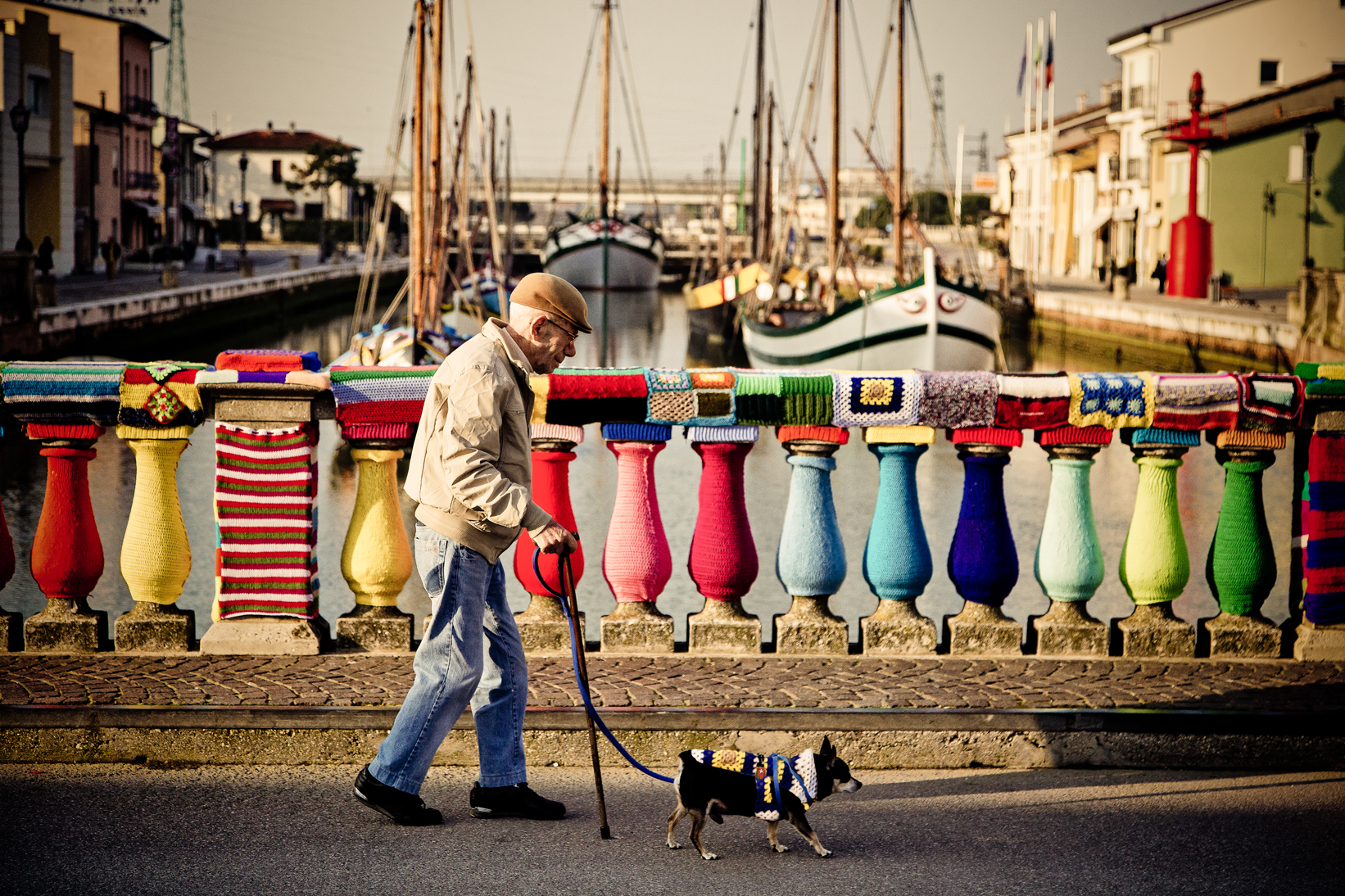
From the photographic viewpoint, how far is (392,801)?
424cm

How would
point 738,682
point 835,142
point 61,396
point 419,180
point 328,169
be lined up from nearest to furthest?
1. point 738,682
2. point 61,396
3. point 419,180
4. point 835,142
5. point 328,169

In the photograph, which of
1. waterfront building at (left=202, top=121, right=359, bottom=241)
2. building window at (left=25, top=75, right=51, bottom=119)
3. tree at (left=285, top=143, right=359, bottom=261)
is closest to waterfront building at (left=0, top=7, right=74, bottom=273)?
building window at (left=25, top=75, right=51, bottom=119)

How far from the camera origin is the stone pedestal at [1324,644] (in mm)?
5418

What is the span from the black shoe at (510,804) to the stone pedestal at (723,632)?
1.15 metres

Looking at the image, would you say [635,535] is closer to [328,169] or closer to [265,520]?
[265,520]

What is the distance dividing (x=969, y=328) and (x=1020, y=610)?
21221mm

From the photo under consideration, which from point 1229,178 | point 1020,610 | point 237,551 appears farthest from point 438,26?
point 1229,178

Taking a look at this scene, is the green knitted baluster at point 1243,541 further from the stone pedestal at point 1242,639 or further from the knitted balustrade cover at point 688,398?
the knitted balustrade cover at point 688,398

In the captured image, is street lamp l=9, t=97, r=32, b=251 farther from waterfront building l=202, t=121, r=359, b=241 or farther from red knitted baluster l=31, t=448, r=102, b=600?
waterfront building l=202, t=121, r=359, b=241

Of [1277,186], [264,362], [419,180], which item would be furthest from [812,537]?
[1277,186]

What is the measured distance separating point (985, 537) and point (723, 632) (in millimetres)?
1016

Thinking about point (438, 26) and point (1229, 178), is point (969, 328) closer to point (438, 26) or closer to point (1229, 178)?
point (438, 26)

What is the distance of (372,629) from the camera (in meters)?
5.38

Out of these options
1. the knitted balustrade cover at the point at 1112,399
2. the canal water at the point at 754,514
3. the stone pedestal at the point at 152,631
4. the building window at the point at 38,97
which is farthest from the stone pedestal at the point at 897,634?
the building window at the point at 38,97
